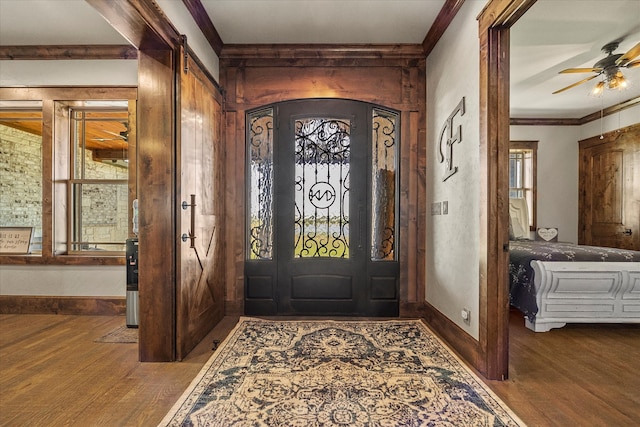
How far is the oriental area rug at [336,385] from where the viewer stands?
1.88 metres

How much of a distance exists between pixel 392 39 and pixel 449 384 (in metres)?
3.17

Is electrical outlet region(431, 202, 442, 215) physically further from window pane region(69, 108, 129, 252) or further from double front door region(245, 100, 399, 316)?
window pane region(69, 108, 129, 252)

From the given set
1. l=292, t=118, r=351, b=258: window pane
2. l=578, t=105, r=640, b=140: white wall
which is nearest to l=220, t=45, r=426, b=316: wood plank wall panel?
l=292, t=118, r=351, b=258: window pane

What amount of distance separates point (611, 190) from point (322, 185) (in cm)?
522

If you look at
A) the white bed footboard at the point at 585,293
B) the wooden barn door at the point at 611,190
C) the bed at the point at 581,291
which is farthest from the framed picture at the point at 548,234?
the white bed footboard at the point at 585,293

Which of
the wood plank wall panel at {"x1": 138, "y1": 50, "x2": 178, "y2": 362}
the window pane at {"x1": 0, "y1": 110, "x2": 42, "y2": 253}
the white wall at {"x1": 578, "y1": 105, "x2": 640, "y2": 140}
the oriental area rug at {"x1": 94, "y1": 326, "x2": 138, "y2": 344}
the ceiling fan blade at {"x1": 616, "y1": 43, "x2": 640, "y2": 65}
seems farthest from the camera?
the white wall at {"x1": 578, "y1": 105, "x2": 640, "y2": 140}

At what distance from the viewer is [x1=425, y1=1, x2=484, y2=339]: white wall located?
263 cm

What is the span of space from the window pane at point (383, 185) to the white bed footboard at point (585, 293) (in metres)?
1.45

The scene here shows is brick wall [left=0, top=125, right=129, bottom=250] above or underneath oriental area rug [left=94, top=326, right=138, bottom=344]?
above

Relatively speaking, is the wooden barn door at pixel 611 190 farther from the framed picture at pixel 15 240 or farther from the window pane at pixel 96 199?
the framed picture at pixel 15 240

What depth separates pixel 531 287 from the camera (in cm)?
345

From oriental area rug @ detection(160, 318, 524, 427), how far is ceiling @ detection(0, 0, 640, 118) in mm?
2577

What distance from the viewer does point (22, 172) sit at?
16.0 feet

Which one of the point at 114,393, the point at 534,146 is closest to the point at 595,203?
the point at 534,146
